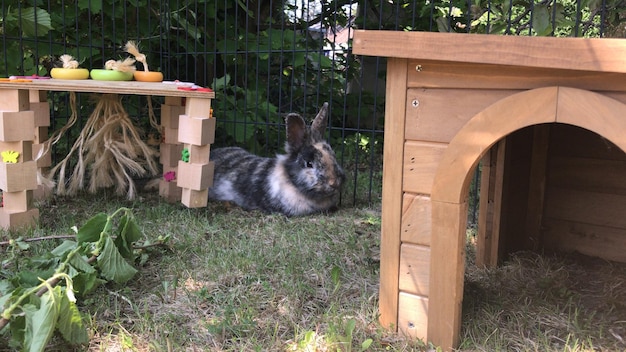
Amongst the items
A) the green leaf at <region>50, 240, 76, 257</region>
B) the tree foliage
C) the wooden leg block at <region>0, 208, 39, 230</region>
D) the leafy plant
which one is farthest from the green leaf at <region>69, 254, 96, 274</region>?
the tree foliage

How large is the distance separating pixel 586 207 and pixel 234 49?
10.3ft

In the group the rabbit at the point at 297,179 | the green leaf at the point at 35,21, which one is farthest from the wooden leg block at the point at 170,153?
the green leaf at the point at 35,21

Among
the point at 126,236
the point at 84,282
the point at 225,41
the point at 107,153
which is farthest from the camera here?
the point at 225,41

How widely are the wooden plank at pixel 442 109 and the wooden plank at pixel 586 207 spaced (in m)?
1.42

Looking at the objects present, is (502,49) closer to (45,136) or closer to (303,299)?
(303,299)

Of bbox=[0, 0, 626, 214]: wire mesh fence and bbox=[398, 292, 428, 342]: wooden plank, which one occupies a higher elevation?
bbox=[0, 0, 626, 214]: wire mesh fence

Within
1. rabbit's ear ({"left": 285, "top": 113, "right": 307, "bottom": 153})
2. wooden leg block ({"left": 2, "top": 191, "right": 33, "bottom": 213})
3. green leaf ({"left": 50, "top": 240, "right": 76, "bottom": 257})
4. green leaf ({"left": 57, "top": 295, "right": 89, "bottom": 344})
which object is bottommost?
green leaf ({"left": 57, "top": 295, "right": 89, "bottom": 344})

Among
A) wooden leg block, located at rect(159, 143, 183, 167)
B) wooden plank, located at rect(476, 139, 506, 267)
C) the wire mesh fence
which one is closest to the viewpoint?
wooden plank, located at rect(476, 139, 506, 267)

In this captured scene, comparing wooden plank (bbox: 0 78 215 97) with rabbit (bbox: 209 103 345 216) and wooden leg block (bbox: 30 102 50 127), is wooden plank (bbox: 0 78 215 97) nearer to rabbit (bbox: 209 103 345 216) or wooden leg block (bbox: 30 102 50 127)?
wooden leg block (bbox: 30 102 50 127)

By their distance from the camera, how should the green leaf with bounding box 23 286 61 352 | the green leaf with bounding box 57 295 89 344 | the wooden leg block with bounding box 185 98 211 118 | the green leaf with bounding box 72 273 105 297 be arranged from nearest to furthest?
the green leaf with bounding box 23 286 61 352, the green leaf with bounding box 57 295 89 344, the green leaf with bounding box 72 273 105 297, the wooden leg block with bounding box 185 98 211 118

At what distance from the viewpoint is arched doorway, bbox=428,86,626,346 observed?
173 cm

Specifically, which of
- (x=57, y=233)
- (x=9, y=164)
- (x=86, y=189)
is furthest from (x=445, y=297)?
(x=86, y=189)

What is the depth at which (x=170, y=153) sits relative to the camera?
4043 mm

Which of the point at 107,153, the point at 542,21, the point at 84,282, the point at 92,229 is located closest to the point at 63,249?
the point at 92,229
